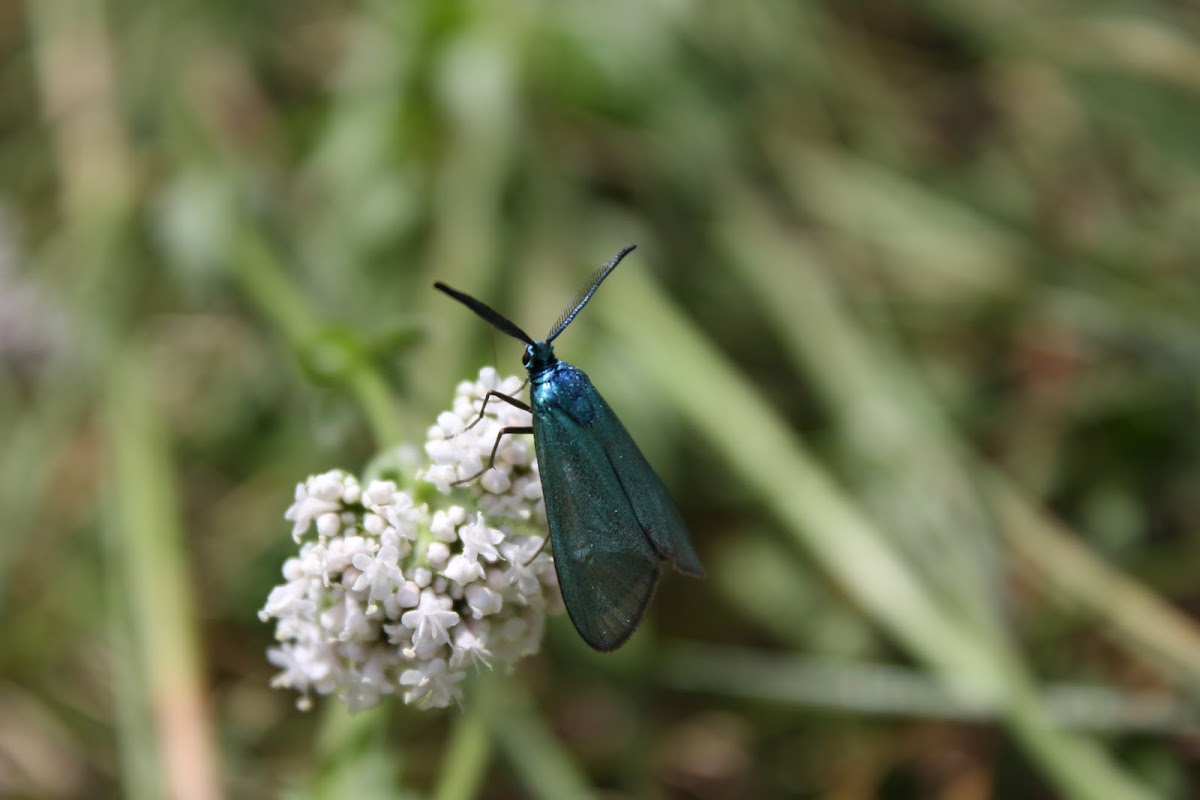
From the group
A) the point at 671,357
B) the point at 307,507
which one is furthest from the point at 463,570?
Answer: the point at 671,357

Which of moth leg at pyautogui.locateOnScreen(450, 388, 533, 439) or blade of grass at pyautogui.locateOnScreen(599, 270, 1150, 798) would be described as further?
blade of grass at pyautogui.locateOnScreen(599, 270, 1150, 798)

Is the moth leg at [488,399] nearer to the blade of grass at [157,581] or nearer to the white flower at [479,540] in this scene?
the white flower at [479,540]

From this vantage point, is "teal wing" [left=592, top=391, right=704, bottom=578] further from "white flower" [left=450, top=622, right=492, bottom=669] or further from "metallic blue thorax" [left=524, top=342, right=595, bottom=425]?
"white flower" [left=450, top=622, right=492, bottom=669]

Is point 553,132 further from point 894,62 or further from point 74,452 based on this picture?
point 74,452

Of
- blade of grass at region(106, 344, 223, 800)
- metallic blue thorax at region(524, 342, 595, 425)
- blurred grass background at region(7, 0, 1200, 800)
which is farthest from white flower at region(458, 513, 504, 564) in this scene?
blade of grass at region(106, 344, 223, 800)

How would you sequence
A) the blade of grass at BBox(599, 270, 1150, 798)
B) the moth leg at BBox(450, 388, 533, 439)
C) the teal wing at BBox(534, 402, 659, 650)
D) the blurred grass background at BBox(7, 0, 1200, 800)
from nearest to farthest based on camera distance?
the teal wing at BBox(534, 402, 659, 650)
the moth leg at BBox(450, 388, 533, 439)
the blade of grass at BBox(599, 270, 1150, 798)
the blurred grass background at BBox(7, 0, 1200, 800)

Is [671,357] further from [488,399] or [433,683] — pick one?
[433,683]
